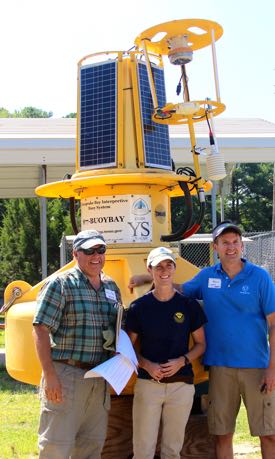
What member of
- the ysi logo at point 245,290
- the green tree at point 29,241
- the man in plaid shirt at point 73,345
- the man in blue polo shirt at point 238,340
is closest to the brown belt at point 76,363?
the man in plaid shirt at point 73,345

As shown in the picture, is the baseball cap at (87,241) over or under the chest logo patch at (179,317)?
over

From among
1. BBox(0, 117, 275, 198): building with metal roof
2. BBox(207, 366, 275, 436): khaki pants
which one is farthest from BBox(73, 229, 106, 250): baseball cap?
BBox(0, 117, 275, 198): building with metal roof

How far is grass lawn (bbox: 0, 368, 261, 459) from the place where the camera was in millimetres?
5898

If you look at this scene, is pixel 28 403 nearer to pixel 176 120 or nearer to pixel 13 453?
pixel 13 453

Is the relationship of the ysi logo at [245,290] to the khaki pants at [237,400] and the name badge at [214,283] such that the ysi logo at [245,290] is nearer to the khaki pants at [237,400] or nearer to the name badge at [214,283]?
the name badge at [214,283]

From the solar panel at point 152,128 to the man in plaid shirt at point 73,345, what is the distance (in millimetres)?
1557

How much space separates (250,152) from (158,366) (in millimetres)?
8708

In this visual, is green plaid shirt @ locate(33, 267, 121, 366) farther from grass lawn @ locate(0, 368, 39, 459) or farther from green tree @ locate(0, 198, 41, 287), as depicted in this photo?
green tree @ locate(0, 198, 41, 287)

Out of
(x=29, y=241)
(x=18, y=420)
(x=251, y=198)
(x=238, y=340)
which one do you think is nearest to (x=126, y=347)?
(x=238, y=340)

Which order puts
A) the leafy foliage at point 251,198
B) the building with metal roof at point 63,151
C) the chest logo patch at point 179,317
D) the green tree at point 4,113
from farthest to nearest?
the green tree at point 4,113
the leafy foliage at point 251,198
the building with metal roof at point 63,151
the chest logo patch at point 179,317

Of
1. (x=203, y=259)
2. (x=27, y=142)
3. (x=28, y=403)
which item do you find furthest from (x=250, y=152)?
(x=203, y=259)

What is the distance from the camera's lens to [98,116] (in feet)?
17.9

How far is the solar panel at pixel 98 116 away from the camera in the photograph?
5355mm

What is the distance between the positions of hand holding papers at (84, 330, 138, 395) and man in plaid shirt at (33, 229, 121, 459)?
0.11 metres
